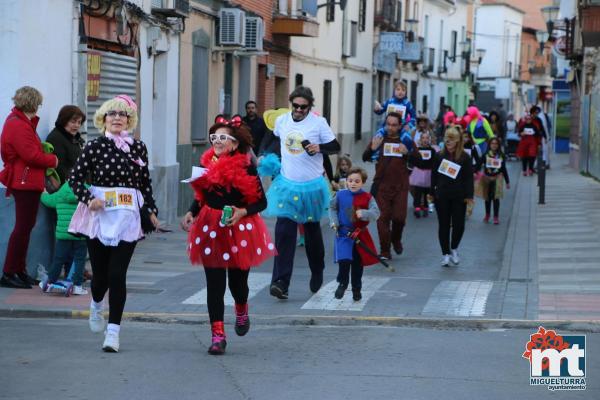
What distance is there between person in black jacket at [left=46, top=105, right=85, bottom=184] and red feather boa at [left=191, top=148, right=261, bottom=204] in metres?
3.53

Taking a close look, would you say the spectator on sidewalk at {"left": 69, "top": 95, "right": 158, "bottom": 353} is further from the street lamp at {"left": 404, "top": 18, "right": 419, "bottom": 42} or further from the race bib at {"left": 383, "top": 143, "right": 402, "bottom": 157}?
the street lamp at {"left": 404, "top": 18, "right": 419, "bottom": 42}

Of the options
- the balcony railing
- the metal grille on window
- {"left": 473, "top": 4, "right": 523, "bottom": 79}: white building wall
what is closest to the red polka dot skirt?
the metal grille on window

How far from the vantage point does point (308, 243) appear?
460 inches

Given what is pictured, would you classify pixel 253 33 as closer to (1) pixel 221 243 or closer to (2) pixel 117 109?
(2) pixel 117 109

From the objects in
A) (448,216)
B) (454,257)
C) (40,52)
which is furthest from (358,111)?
(40,52)

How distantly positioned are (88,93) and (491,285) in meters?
5.31

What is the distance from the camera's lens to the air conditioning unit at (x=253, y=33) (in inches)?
914

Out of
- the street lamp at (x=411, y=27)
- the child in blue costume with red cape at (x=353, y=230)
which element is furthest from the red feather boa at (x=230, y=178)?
the street lamp at (x=411, y=27)

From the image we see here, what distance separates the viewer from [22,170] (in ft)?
38.4

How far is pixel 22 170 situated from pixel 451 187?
5027mm

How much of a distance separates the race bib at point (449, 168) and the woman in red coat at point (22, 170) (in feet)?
15.3

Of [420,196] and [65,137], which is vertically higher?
[65,137]

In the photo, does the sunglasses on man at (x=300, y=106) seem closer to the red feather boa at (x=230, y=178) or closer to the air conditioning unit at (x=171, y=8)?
the red feather boa at (x=230, y=178)

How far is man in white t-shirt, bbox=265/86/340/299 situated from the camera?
11.4m
